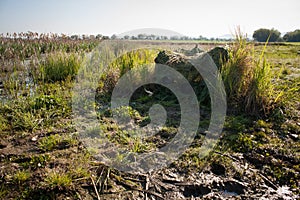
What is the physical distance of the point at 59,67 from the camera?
20.2 ft

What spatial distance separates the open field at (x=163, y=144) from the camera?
2.27 meters

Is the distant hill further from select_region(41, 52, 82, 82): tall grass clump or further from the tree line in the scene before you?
the tree line

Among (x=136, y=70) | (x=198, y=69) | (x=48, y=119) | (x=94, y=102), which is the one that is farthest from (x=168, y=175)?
(x=136, y=70)

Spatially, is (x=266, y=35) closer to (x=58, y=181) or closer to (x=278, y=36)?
(x=278, y=36)

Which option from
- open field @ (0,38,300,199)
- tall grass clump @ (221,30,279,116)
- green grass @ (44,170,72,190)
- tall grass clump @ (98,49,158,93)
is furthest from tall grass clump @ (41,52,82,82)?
green grass @ (44,170,72,190)

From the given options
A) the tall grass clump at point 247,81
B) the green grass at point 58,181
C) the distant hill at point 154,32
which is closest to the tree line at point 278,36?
the distant hill at point 154,32

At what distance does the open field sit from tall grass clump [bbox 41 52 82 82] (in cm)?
94

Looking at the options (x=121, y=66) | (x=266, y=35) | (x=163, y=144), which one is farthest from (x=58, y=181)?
(x=266, y=35)

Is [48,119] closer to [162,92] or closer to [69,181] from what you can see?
[69,181]

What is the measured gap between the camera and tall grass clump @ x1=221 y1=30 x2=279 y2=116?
383 centimetres

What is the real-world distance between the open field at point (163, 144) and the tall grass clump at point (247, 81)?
0.05 ft

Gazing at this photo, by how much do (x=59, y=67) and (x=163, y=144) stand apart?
419cm

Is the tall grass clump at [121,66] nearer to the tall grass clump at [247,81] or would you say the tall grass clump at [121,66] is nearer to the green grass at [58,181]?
the tall grass clump at [247,81]

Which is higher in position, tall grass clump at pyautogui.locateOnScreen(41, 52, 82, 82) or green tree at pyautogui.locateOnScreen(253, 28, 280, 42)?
green tree at pyautogui.locateOnScreen(253, 28, 280, 42)
